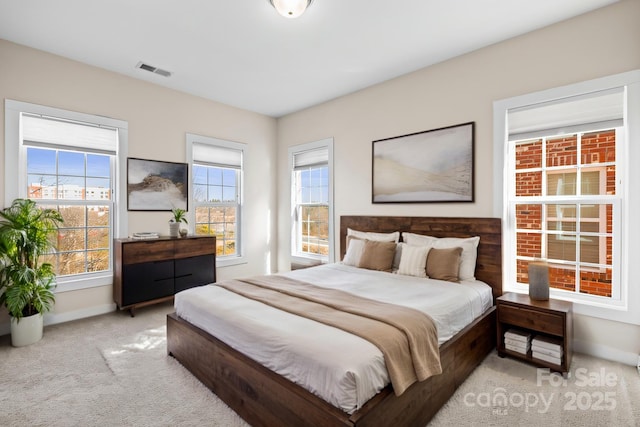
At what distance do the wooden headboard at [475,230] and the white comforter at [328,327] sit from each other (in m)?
0.21

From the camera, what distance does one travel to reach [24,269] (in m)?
2.89

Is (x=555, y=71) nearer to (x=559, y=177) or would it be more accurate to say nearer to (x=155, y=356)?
(x=559, y=177)

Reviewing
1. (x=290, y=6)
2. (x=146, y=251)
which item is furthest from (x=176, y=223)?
(x=290, y=6)

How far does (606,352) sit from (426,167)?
7.49 ft

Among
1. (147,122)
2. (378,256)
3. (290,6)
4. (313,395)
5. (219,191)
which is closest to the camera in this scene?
(313,395)

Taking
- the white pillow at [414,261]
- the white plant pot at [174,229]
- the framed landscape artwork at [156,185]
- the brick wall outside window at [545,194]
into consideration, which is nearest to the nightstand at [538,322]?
the brick wall outside window at [545,194]

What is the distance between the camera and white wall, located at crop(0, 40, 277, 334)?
3.20 m

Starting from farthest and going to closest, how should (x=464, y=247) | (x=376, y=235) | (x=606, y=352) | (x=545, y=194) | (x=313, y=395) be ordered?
(x=376, y=235) < (x=464, y=247) < (x=545, y=194) < (x=606, y=352) < (x=313, y=395)

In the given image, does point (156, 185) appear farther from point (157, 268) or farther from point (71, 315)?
point (71, 315)

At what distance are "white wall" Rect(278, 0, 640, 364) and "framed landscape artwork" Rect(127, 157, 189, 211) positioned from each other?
82.2 inches

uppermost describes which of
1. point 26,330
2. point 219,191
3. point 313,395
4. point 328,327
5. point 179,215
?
point 219,191

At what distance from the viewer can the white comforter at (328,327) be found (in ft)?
4.72

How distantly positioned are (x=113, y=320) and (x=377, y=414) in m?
3.33

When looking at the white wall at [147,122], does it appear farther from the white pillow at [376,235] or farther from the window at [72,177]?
the white pillow at [376,235]
